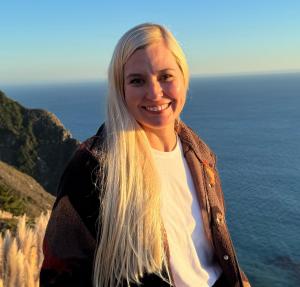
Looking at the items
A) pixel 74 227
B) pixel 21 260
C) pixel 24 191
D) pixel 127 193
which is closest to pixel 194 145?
pixel 127 193

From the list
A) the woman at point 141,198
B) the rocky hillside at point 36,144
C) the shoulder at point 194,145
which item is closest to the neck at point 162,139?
the woman at point 141,198

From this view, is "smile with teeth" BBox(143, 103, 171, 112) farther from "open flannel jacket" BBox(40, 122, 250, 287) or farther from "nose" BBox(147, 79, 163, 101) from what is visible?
"open flannel jacket" BBox(40, 122, 250, 287)

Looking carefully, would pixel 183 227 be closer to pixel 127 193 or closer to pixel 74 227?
pixel 127 193

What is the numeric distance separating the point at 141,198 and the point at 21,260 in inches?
86.0

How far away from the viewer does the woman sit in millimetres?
2268

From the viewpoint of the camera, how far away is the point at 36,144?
33.3 m

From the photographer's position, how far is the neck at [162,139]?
9.04 ft

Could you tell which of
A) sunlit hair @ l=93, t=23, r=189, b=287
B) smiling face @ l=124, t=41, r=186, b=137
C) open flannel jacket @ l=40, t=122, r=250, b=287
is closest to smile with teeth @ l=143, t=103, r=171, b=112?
smiling face @ l=124, t=41, r=186, b=137

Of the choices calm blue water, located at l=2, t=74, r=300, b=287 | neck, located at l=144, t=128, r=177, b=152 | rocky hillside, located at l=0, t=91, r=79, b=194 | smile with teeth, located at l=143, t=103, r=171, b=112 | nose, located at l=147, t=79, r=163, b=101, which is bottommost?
calm blue water, located at l=2, t=74, r=300, b=287

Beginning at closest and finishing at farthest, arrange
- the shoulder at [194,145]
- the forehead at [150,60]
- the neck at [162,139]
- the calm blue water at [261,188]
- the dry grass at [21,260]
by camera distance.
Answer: the forehead at [150,60], the neck at [162,139], the shoulder at [194,145], the dry grass at [21,260], the calm blue water at [261,188]

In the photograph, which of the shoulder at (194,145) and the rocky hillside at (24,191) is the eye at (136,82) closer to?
the shoulder at (194,145)

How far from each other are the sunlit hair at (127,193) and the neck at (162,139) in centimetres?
16

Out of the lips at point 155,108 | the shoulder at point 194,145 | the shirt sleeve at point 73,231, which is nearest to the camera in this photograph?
the shirt sleeve at point 73,231

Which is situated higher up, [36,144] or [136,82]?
[136,82]
